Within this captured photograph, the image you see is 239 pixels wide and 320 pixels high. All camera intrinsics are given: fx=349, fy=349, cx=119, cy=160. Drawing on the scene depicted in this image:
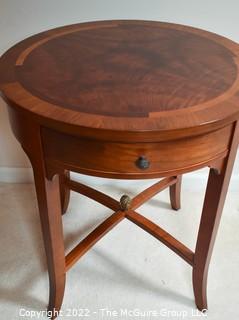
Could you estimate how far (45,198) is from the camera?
0.74 m

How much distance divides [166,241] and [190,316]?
0.22 m

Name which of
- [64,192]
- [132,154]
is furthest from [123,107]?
[64,192]

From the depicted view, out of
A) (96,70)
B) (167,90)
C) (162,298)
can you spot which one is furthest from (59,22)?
(162,298)

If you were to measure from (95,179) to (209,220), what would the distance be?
0.68 meters

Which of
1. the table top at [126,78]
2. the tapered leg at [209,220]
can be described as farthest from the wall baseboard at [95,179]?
the table top at [126,78]

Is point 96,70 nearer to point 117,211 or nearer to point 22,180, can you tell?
point 117,211

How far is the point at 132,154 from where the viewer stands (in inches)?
23.6

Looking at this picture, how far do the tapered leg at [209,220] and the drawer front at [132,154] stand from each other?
0.25 feet

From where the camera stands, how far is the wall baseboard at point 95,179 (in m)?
1.40

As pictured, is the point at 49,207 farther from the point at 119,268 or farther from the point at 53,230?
the point at 119,268

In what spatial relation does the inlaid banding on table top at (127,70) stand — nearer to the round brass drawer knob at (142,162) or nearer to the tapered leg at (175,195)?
the round brass drawer knob at (142,162)

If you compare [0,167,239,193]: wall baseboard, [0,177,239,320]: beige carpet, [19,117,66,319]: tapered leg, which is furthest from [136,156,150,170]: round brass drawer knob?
[0,167,239,193]: wall baseboard

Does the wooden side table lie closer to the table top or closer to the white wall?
the table top

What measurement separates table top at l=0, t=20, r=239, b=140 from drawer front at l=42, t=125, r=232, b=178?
0.04 meters
